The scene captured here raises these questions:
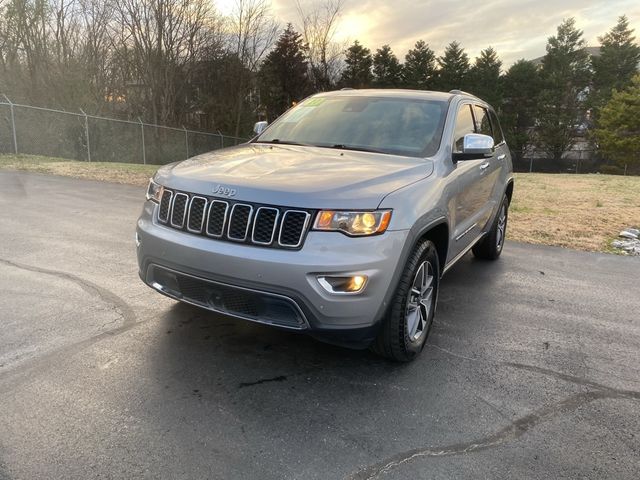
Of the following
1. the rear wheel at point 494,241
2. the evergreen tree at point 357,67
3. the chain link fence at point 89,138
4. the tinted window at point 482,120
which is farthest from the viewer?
the evergreen tree at point 357,67

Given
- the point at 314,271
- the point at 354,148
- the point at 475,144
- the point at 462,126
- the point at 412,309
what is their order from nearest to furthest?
1. the point at 314,271
2. the point at 412,309
3. the point at 475,144
4. the point at 354,148
5. the point at 462,126

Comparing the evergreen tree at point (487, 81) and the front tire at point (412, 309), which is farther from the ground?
the evergreen tree at point (487, 81)

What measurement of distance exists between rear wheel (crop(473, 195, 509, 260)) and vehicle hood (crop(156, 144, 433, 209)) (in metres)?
2.58

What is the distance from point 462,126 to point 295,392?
2845 millimetres

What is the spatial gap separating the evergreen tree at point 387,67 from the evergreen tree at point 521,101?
11.1 meters

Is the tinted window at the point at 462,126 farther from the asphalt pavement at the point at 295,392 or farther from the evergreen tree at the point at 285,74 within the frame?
the evergreen tree at the point at 285,74

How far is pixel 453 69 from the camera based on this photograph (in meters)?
50.5

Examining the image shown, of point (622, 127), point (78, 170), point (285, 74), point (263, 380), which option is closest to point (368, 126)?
point (263, 380)

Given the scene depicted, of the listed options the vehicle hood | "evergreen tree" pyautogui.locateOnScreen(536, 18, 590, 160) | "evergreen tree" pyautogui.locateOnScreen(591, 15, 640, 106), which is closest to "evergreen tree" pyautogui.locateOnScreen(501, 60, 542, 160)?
"evergreen tree" pyautogui.locateOnScreen(536, 18, 590, 160)

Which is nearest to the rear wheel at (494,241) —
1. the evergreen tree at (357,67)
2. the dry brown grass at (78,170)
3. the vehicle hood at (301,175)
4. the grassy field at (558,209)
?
the grassy field at (558,209)

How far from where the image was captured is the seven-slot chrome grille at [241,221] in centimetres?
269

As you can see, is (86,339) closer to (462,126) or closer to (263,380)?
(263,380)

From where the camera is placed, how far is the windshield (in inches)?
152

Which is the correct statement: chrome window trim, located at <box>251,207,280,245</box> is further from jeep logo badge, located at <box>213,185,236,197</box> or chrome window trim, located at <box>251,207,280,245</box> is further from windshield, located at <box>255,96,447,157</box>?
windshield, located at <box>255,96,447,157</box>
